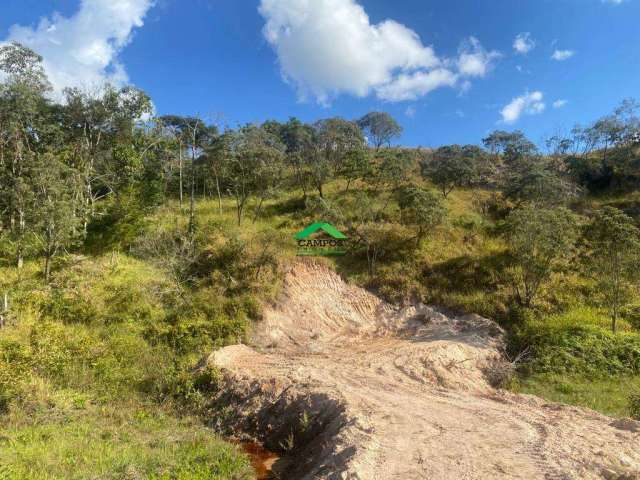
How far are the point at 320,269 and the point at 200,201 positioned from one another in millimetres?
12058

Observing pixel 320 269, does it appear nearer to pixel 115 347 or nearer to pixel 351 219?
pixel 351 219

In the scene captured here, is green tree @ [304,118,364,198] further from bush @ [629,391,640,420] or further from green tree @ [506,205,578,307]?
bush @ [629,391,640,420]

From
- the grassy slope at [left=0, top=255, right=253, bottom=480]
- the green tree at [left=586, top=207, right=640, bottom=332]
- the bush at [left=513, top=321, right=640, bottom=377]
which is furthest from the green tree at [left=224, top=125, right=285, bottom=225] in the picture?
the green tree at [left=586, top=207, right=640, bottom=332]

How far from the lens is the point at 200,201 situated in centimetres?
2488

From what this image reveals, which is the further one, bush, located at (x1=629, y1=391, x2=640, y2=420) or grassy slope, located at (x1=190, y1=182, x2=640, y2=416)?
grassy slope, located at (x1=190, y1=182, x2=640, y2=416)

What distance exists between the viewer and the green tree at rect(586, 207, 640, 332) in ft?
39.6

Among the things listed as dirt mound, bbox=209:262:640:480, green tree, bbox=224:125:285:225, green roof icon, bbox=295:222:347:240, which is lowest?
dirt mound, bbox=209:262:640:480

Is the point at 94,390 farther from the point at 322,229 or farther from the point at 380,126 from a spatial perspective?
the point at 380,126

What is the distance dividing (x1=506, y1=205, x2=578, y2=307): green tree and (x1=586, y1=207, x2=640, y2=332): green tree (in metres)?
0.82

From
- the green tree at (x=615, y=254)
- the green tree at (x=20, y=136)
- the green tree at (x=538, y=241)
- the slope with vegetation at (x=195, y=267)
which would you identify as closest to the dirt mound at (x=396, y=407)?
the slope with vegetation at (x=195, y=267)

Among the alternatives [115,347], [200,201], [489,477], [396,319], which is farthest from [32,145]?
[489,477]

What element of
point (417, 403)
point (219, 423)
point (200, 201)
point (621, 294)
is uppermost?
point (200, 201)

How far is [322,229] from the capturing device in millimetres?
19672

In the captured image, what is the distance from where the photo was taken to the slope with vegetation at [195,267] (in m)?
8.21
